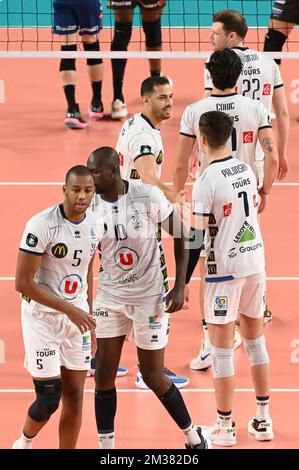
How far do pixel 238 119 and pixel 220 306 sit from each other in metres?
1.61

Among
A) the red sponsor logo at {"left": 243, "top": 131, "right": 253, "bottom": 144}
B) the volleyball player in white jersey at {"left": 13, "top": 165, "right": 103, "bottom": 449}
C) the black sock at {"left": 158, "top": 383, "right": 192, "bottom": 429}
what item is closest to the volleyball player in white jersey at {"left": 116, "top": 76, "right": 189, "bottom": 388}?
the red sponsor logo at {"left": 243, "top": 131, "right": 253, "bottom": 144}

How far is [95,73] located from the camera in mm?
13992

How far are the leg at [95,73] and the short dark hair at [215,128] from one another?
6.68m

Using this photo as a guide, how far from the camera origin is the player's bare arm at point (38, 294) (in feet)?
22.1

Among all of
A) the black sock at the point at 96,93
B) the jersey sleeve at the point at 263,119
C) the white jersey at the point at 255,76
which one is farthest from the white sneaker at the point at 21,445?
the black sock at the point at 96,93

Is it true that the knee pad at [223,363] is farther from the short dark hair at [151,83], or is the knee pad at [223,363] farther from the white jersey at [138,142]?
the short dark hair at [151,83]

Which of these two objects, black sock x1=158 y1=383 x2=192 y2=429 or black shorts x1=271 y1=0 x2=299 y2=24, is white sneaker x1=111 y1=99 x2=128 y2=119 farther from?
black sock x1=158 y1=383 x2=192 y2=429

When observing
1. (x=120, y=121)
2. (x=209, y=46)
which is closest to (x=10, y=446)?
(x=120, y=121)

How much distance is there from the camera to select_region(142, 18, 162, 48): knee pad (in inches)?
560

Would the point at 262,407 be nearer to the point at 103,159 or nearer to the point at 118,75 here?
the point at 103,159

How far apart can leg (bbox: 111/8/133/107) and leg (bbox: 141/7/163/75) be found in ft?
0.72

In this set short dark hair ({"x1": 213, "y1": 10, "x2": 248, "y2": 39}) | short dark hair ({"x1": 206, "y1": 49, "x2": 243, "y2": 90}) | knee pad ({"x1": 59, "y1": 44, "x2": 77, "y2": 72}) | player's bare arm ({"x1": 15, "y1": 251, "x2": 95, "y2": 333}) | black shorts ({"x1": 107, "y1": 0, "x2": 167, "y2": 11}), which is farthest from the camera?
black shorts ({"x1": 107, "y1": 0, "x2": 167, "y2": 11})

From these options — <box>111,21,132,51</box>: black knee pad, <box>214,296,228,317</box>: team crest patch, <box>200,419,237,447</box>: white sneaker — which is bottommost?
<box>200,419,237,447</box>: white sneaker

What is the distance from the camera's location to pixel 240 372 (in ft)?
29.0
